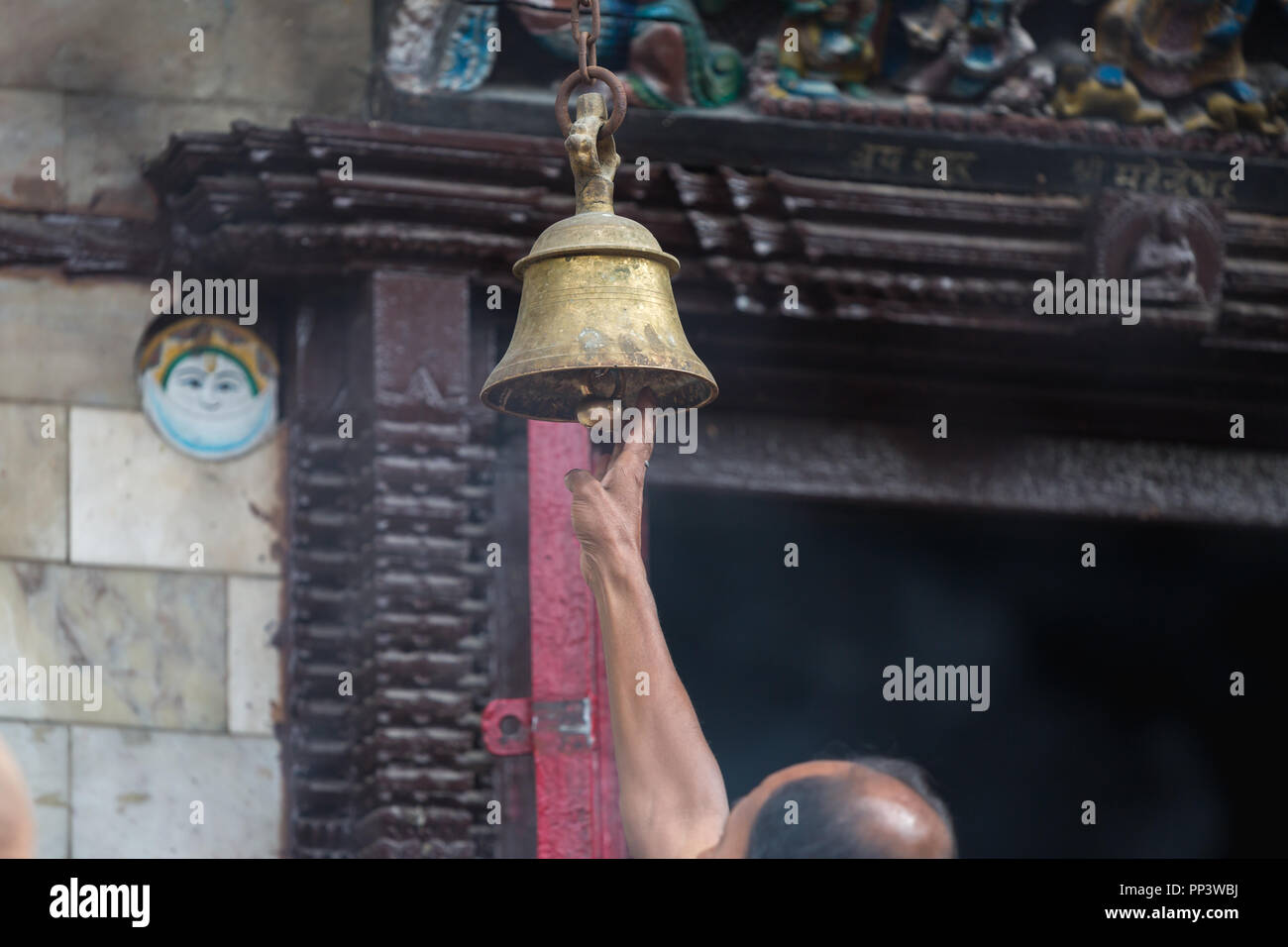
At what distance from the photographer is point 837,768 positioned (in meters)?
2.69

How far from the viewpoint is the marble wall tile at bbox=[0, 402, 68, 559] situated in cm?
502

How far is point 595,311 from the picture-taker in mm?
3381

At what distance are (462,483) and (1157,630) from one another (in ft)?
9.40

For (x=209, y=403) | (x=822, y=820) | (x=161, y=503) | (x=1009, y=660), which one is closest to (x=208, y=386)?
(x=209, y=403)

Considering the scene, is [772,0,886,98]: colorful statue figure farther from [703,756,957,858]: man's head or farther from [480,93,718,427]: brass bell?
[703,756,957,858]: man's head

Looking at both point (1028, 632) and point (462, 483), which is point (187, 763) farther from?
point (1028, 632)

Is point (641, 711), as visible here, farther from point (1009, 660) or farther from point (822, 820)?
point (1009, 660)

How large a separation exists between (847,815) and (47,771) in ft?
9.47

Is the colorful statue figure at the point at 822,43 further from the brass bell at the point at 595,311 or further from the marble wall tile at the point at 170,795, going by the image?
the marble wall tile at the point at 170,795

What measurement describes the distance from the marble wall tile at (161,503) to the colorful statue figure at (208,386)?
1.6 inches

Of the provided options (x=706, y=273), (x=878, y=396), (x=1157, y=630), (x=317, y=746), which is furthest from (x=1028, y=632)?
(x=317, y=746)

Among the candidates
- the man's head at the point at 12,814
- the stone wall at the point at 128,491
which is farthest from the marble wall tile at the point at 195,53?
the man's head at the point at 12,814

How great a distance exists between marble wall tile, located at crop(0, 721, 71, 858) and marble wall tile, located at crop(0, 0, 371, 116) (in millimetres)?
1682

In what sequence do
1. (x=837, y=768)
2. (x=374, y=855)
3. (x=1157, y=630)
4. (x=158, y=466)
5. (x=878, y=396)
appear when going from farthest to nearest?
(x=1157, y=630), (x=878, y=396), (x=158, y=466), (x=374, y=855), (x=837, y=768)
